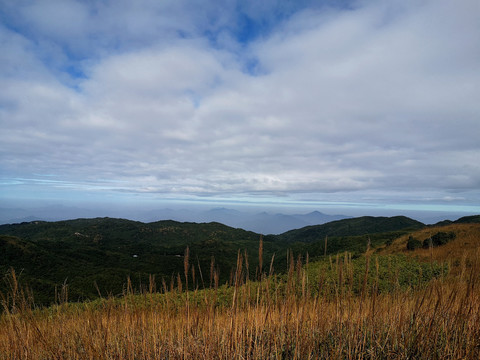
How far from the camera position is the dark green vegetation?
81.6 ft

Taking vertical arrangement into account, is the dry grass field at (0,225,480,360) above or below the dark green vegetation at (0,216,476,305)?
above

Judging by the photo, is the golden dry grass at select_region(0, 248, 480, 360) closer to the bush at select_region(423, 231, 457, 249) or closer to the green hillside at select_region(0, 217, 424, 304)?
the green hillside at select_region(0, 217, 424, 304)

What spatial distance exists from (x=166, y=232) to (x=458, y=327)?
84256mm

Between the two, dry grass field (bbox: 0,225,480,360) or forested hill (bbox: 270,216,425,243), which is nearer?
dry grass field (bbox: 0,225,480,360)

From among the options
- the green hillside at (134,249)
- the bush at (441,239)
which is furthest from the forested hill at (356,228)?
the bush at (441,239)

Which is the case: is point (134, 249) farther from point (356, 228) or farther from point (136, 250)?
point (356, 228)

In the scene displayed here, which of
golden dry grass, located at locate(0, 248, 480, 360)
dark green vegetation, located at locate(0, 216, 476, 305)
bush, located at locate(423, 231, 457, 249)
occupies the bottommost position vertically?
dark green vegetation, located at locate(0, 216, 476, 305)

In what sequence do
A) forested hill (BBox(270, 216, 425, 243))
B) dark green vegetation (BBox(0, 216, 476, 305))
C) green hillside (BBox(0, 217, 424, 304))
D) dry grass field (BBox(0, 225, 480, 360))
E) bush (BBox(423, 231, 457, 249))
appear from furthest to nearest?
forested hill (BBox(270, 216, 425, 243)) → green hillside (BBox(0, 217, 424, 304)) → dark green vegetation (BBox(0, 216, 476, 305)) → bush (BBox(423, 231, 457, 249)) → dry grass field (BBox(0, 225, 480, 360))

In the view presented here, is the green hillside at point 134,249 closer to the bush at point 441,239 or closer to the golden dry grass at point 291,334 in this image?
the golden dry grass at point 291,334

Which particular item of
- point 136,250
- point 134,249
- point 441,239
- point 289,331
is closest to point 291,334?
point 289,331

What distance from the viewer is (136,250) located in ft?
180

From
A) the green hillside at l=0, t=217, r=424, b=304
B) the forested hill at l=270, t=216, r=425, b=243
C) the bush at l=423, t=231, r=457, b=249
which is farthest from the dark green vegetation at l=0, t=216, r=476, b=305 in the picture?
the bush at l=423, t=231, r=457, b=249

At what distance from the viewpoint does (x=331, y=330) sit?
11.5ft

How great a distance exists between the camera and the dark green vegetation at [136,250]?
81.6 ft
